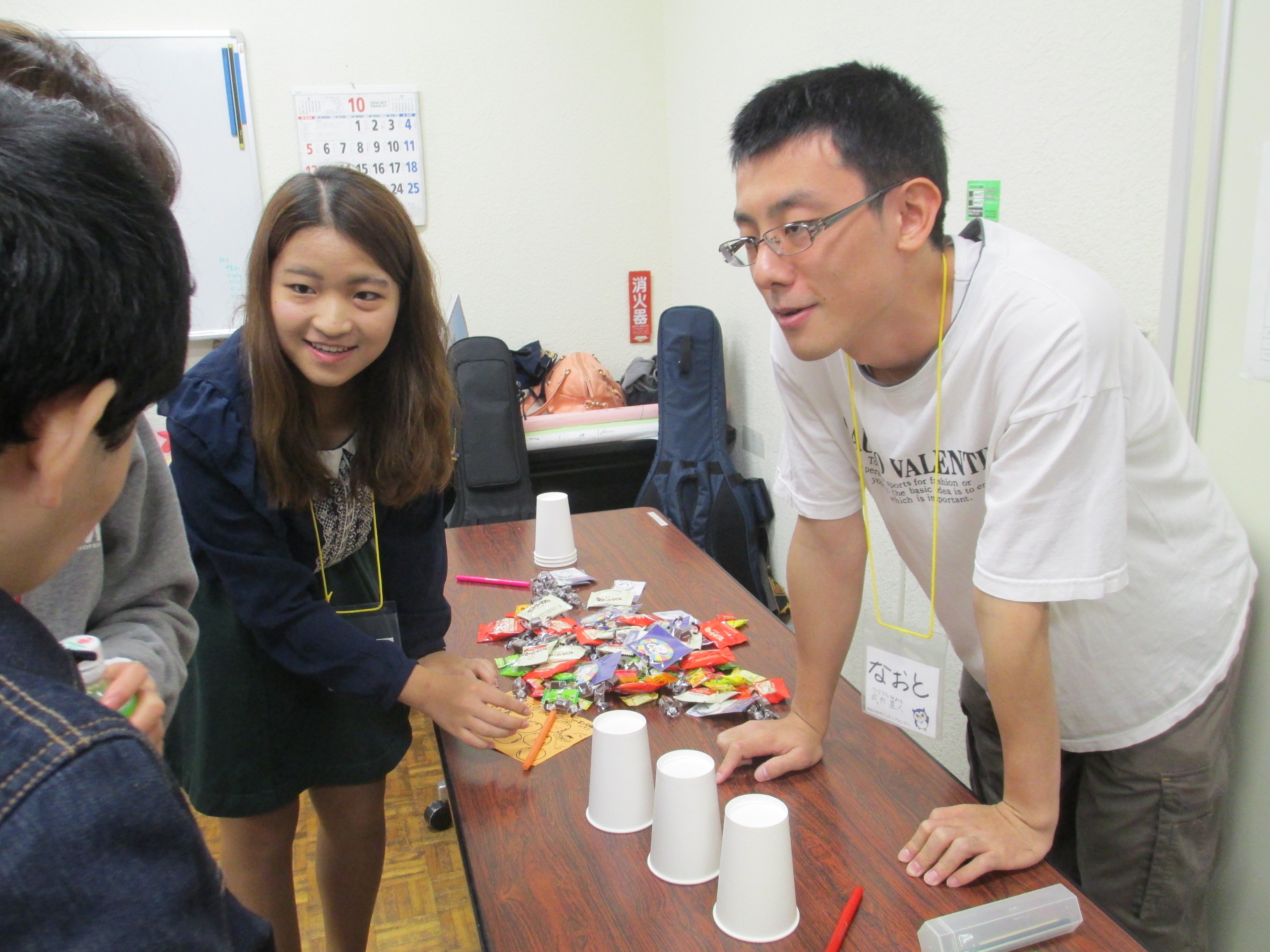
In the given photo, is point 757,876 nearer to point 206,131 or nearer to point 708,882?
point 708,882

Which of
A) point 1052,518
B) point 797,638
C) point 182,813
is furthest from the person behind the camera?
point 797,638

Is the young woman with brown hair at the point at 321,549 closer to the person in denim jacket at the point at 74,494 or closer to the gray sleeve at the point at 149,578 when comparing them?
the gray sleeve at the point at 149,578

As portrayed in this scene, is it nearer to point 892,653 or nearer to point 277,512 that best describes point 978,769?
point 892,653

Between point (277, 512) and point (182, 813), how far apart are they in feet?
2.81

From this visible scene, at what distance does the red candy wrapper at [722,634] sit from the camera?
4.67ft

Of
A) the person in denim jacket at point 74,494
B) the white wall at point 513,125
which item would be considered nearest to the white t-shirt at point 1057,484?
the person in denim jacket at point 74,494

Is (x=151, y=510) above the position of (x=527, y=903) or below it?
above

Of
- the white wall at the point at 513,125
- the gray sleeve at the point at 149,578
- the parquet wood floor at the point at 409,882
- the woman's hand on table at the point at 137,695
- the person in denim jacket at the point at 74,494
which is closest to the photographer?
the person in denim jacket at the point at 74,494

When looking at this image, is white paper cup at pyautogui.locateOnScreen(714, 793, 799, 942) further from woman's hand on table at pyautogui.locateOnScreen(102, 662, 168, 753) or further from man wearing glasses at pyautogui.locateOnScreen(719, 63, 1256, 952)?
woman's hand on table at pyautogui.locateOnScreen(102, 662, 168, 753)

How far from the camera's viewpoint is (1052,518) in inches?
34.3

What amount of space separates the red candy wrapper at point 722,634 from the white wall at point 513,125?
2506 millimetres

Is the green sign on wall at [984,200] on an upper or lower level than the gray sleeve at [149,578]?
upper

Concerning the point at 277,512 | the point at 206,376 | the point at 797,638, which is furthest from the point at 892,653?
the point at 206,376

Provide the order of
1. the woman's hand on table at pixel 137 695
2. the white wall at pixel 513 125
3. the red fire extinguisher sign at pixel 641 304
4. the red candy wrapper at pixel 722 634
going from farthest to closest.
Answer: the red fire extinguisher sign at pixel 641 304 → the white wall at pixel 513 125 → the red candy wrapper at pixel 722 634 → the woman's hand on table at pixel 137 695
